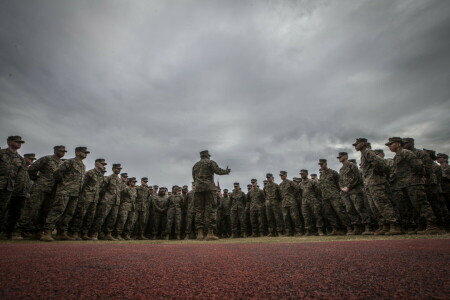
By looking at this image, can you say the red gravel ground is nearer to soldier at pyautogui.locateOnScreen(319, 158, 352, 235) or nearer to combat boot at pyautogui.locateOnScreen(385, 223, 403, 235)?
combat boot at pyautogui.locateOnScreen(385, 223, 403, 235)

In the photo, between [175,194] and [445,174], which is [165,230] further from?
[445,174]

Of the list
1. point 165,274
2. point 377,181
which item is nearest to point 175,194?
point 377,181

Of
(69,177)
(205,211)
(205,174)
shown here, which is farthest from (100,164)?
(205,211)

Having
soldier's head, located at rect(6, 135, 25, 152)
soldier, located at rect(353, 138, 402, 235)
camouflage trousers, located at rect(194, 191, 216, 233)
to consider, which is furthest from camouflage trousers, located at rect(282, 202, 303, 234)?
soldier's head, located at rect(6, 135, 25, 152)

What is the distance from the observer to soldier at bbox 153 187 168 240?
12466 millimetres

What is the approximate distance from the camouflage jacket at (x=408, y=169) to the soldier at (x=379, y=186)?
1.15ft

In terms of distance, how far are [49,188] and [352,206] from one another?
9450 millimetres

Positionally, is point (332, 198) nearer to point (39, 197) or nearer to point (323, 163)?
point (323, 163)

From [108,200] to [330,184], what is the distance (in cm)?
842

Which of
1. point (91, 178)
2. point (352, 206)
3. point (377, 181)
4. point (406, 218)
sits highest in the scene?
point (91, 178)

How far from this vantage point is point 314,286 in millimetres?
1297

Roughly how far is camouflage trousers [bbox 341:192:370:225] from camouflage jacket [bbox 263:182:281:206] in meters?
4.02

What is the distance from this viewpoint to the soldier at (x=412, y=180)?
5336mm

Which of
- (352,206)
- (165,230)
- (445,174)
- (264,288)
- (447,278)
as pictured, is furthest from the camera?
(165,230)
